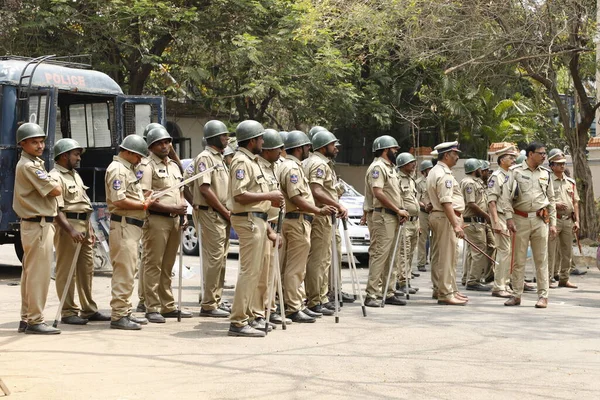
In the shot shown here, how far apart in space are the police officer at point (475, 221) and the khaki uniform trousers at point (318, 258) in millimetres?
4056

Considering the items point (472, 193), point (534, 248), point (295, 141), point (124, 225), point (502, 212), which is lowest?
point (534, 248)

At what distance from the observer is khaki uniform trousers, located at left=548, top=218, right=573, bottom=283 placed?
15.1m

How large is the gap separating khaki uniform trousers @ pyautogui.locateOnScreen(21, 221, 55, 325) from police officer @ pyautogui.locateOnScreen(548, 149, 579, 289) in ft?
26.8

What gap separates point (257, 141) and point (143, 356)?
2.41 metres

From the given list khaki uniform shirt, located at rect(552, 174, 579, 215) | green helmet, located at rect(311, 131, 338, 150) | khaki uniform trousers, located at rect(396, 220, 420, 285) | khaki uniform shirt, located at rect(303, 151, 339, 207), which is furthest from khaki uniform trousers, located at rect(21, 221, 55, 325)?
khaki uniform shirt, located at rect(552, 174, 579, 215)

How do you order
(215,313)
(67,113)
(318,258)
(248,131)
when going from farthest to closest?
1. (67,113)
2. (318,258)
3. (215,313)
4. (248,131)

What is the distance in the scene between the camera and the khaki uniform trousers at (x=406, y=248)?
13398 mm

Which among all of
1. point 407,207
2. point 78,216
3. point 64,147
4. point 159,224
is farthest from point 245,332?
point 407,207

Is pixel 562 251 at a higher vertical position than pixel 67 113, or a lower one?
lower

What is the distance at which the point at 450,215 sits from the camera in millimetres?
12469

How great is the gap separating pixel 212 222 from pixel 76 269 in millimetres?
1581

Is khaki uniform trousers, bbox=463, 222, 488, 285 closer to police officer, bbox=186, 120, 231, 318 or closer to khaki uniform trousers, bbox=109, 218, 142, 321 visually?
police officer, bbox=186, 120, 231, 318

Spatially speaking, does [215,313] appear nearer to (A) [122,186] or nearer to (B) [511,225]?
(A) [122,186]

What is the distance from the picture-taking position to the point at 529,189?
12.5m
